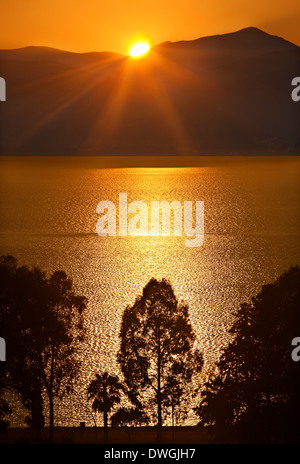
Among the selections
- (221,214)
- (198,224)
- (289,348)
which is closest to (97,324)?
(289,348)

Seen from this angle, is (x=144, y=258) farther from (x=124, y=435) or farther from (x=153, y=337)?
(x=153, y=337)

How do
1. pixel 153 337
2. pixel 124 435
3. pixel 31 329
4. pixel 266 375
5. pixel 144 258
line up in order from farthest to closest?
pixel 144 258
pixel 124 435
pixel 153 337
pixel 31 329
pixel 266 375

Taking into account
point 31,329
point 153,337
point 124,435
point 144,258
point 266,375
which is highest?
point 144,258

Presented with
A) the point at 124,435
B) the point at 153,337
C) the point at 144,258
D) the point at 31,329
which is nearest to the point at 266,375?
the point at 153,337

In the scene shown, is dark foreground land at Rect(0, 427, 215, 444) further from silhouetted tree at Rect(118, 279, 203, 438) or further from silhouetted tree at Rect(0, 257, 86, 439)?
silhouetted tree at Rect(0, 257, 86, 439)

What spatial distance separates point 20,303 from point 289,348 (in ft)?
32.5

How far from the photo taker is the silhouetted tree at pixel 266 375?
712 inches

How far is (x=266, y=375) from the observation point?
18531 mm

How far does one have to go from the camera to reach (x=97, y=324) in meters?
49.6

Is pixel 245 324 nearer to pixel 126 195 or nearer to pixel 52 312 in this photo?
pixel 52 312

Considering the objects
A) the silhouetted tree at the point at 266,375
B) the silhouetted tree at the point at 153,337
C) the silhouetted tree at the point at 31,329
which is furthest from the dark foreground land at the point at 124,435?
the silhouetted tree at the point at 266,375

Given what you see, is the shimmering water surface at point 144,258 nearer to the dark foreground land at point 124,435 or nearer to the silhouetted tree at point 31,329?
the dark foreground land at point 124,435

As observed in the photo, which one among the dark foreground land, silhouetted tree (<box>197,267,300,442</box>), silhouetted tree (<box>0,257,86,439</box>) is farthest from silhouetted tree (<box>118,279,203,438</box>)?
silhouetted tree (<box>0,257,86,439</box>)

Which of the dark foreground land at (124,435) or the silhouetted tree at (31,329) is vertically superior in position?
the silhouetted tree at (31,329)
